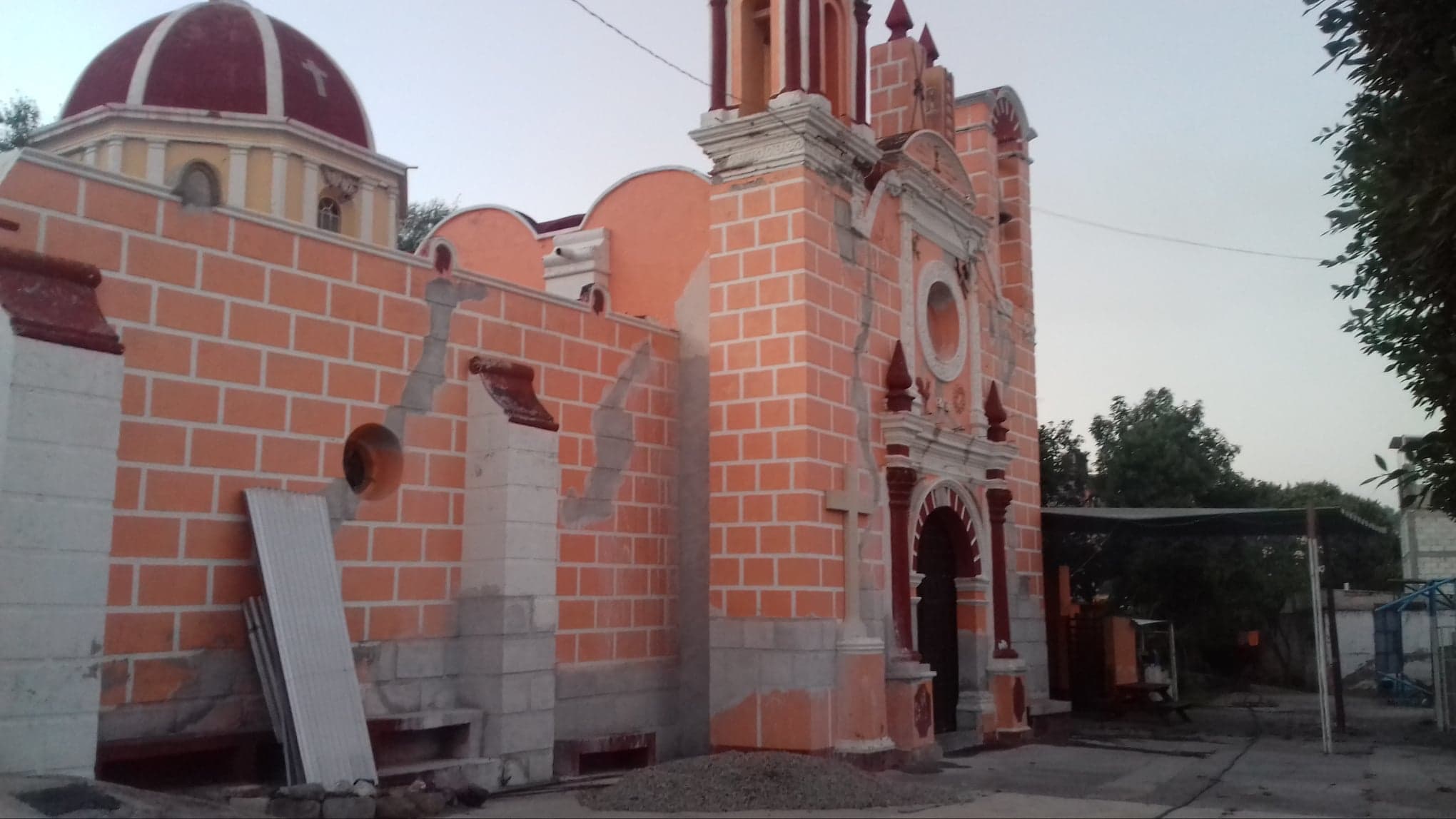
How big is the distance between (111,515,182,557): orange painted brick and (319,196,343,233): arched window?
326 inches

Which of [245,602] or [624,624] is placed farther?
[624,624]

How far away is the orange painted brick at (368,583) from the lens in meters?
8.66

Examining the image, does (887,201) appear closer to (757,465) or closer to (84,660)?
(757,465)

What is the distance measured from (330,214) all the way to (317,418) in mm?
7545

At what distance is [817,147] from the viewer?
11531 mm

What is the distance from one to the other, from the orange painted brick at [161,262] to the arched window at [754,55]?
5884 millimetres

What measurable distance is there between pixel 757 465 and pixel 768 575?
3.39 feet

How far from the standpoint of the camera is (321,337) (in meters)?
8.62

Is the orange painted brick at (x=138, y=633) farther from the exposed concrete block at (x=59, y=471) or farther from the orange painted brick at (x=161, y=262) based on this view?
the orange painted brick at (x=161, y=262)

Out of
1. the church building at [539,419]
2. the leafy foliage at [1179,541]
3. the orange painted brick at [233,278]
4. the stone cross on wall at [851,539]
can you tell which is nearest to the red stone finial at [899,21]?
the church building at [539,419]

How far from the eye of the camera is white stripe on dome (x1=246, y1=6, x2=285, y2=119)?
47.7 feet

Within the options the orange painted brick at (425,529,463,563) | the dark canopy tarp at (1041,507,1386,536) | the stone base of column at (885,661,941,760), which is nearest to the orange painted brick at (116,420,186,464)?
the orange painted brick at (425,529,463,563)

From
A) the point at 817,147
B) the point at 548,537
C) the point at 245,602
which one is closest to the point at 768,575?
the point at 548,537

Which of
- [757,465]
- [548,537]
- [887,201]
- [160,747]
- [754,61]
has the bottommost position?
[160,747]
